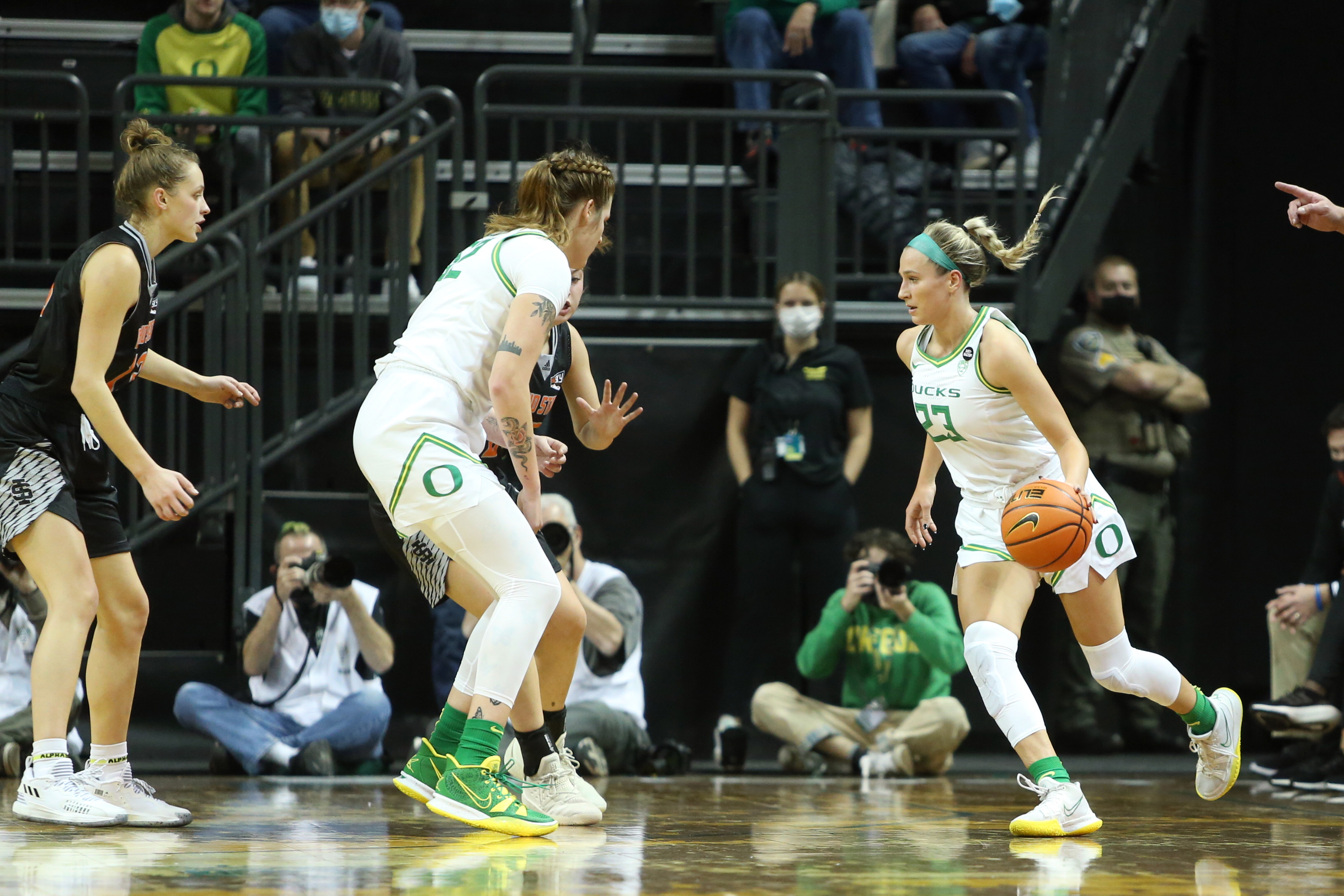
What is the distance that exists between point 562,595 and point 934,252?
1.54 metres

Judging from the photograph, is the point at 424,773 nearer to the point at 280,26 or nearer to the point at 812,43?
the point at 812,43

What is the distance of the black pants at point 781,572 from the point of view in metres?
7.57

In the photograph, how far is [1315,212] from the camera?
4797 millimetres

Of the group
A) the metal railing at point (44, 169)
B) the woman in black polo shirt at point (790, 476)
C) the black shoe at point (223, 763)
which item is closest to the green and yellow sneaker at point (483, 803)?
the black shoe at point (223, 763)

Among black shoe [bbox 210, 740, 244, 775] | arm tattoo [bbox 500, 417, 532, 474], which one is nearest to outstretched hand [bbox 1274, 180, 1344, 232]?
arm tattoo [bbox 500, 417, 532, 474]

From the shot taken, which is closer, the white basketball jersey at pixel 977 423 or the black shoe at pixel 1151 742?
the white basketball jersey at pixel 977 423

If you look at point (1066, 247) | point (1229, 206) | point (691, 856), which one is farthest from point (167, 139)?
point (1229, 206)

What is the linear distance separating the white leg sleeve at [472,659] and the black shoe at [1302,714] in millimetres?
3735

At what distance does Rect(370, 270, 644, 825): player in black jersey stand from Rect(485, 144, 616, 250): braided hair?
255 mm

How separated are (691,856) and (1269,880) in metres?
1.41

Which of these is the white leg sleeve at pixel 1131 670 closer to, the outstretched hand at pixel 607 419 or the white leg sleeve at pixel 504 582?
the outstretched hand at pixel 607 419

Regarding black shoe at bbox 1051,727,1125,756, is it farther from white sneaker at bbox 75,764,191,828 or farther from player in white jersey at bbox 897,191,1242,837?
white sneaker at bbox 75,764,191,828

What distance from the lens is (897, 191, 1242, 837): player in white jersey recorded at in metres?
4.55

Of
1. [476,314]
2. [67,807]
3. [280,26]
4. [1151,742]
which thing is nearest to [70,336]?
[476,314]
